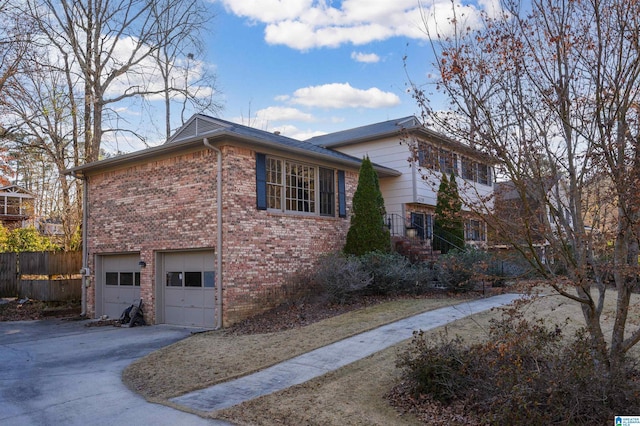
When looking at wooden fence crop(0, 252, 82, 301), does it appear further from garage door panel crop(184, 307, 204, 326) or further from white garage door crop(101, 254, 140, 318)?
garage door panel crop(184, 307, 204, 326)

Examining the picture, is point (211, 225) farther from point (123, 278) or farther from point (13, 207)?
point (13, 207)

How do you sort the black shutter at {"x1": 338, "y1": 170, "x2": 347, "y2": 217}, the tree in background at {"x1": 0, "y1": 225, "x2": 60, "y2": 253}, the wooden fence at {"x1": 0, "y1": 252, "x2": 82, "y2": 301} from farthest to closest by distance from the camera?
1. the tree in background at {"x1": 0, "y1": 225, "x2": 60, "y2": 253}
2. the wooden fence at {"x1": 0, "y1": 252, "x2": 82, "y2": 301}
3. the black shutter at {"x1": 338, "y1": 170, "x2": 347, "y2": 217}

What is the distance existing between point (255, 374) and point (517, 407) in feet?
14.0

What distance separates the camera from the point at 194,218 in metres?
13.2

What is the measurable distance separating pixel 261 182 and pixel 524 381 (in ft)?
30.5

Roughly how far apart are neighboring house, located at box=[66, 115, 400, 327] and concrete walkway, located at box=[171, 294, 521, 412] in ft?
13.8

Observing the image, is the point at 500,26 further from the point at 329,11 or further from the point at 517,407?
the point at 329,11

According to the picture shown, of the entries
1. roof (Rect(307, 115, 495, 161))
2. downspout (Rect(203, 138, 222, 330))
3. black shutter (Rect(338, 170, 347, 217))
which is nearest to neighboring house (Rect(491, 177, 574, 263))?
downspout (Rect(203, 138, 222, 330))

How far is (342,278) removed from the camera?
493 inches

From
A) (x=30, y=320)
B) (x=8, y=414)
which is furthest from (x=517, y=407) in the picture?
(x=30, y=320)

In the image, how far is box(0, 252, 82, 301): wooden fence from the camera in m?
17.7

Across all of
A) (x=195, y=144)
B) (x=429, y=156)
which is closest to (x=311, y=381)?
(x=429, y=156)

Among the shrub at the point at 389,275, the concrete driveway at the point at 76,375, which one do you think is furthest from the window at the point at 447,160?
the shrub at the point at 389,275

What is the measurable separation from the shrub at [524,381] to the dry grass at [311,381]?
0.55 metres
